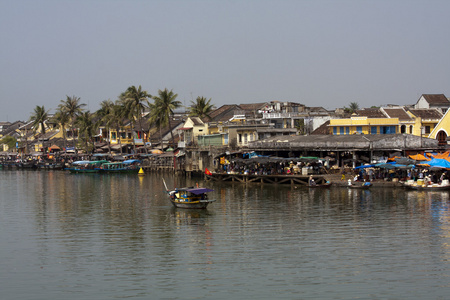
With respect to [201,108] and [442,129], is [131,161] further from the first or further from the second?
[442,129]

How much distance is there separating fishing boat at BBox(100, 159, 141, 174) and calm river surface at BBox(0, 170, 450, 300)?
1639 inches

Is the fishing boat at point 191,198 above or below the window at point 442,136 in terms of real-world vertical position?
below

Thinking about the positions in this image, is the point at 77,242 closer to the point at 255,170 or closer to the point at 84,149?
the point at 255,170

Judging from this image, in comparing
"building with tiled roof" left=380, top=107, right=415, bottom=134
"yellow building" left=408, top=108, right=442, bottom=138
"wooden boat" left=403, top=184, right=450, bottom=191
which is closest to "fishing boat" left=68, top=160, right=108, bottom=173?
"building with tiled roof" left=380, top=107, right=415, bottom=134

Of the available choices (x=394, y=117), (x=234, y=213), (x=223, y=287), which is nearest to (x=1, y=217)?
(x=234, y=213)

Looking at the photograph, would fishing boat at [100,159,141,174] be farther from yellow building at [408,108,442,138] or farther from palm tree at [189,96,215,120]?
yellow building at [408,108,442,138]

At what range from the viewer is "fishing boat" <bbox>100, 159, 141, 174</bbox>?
91.1 metres

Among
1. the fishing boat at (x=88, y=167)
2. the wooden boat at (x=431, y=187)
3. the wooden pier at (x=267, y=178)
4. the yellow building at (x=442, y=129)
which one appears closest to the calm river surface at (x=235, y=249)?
the wooden boat at (x=431, y=187)

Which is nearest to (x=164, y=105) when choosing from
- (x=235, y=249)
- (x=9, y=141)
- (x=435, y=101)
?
(x=435, y=101)

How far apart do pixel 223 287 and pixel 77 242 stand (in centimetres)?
1253

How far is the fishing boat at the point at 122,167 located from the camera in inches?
3586

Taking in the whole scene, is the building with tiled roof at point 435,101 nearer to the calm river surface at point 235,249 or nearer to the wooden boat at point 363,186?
the wooden boat at point 363,186

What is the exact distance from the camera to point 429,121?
75.9 m

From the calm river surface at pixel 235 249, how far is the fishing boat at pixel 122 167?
41.6 meters
